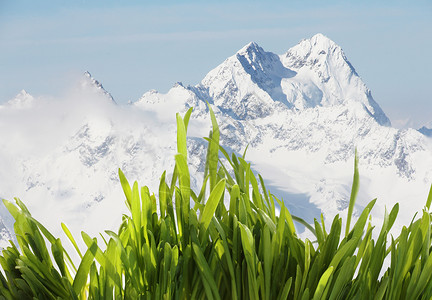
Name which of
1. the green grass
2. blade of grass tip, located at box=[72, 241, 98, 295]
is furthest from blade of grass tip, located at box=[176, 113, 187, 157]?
blade of grass tip, located at box=[72, 241, 98, 295]

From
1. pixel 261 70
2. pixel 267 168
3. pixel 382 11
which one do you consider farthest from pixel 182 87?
pixel 382 11

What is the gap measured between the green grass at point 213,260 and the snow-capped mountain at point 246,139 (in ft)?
44.7

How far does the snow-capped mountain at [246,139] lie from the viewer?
62.8 ft

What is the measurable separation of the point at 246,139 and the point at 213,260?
19.2 meters

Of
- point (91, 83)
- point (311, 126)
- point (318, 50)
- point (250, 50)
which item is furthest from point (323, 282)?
point (311, 126)

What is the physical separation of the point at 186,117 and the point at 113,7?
17.1m

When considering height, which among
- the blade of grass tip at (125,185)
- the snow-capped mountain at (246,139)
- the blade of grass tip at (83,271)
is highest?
the snow-capped mountain at (246,139)

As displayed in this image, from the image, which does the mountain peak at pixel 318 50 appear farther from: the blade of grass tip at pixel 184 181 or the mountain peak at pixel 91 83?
the blade of grass tip at pixel 184 181

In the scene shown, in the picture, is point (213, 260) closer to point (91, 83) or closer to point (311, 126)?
point (91, 83)

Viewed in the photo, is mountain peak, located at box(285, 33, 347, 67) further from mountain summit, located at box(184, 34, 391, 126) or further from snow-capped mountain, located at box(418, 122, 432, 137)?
snow-capped mountain, located at box(418, 122, 432, 137)

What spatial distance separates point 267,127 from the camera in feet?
76.3

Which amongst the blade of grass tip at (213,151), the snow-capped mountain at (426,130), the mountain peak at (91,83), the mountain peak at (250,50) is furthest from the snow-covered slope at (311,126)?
the blade of grass tip at (213,151)

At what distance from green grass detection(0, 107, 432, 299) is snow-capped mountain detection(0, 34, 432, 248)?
13624 mm

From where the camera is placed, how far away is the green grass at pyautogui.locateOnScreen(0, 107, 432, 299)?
333 millimetres
